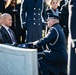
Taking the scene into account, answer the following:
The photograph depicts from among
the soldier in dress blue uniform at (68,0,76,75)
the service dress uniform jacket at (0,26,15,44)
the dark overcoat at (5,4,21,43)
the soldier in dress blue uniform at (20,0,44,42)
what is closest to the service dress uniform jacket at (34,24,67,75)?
the service dress uniform jacket at (0,26,15,44)

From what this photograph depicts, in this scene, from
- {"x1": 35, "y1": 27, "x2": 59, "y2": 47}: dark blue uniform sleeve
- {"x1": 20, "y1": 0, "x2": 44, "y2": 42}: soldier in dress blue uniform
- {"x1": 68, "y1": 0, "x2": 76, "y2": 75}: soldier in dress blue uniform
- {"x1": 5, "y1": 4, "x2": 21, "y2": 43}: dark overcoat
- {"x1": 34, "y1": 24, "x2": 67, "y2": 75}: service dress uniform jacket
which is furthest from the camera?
{"x1": 5, "y1": 4, "x2": 21, "y2": 43}: dark overcoat

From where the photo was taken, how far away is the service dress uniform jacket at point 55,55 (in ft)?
22.9

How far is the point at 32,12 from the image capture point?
9.66m

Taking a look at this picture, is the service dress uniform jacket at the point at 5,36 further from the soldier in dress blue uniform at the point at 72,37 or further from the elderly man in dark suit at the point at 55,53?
the soldier in dress blue uniform at the point at 72,37

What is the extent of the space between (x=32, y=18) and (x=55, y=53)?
8.92 feet

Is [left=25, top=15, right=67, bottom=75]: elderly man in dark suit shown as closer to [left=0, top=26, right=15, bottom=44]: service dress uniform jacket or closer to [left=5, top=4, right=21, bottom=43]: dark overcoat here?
[left=0, top=26, right=15, bottom=44]: service dress uniform jacket

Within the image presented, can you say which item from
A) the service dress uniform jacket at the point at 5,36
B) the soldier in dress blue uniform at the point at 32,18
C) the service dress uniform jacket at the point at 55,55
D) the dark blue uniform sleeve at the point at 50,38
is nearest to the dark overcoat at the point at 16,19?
the soldier in dress blue uniform at the point at 32,18

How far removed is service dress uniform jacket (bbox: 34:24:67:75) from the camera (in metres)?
6.97

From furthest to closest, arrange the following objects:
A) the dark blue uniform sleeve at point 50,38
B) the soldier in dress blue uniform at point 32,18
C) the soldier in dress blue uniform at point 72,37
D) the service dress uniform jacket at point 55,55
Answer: the soldier in dress blue uniform at point 32,18 < the service dress uniform jacket at point 55,55 < the dark blue uniform sleeve at point 50,38 < the soldier in dress blue uniform at point 72,37

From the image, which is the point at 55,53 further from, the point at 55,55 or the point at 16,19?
the point at 16,19

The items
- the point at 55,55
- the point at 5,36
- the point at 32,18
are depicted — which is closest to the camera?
the point at 55,55

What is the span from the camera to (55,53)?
23.2 feet

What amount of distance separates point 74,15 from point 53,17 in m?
1.82

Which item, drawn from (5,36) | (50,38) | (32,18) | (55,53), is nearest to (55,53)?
(55,53)
